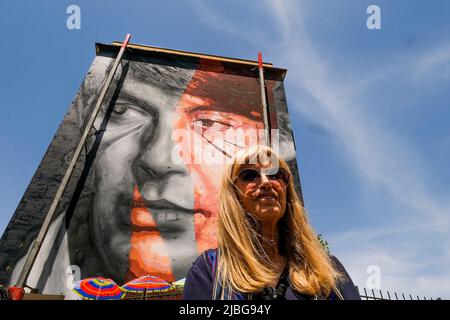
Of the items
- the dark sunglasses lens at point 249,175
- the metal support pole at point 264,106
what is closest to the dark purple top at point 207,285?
the dark sunglasses lens at point 249,175

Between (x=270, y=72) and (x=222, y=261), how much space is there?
964cm

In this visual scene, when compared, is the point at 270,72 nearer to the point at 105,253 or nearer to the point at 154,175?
the point at 154,175

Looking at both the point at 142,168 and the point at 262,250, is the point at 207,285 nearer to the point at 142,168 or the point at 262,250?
the point at 262,250

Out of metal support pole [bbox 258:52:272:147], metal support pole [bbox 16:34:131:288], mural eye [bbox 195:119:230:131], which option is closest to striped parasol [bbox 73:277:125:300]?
metal support pole [bbox 16:34:131:288]

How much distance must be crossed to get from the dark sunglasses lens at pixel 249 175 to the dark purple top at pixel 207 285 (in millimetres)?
474

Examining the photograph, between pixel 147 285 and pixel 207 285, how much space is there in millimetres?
4721

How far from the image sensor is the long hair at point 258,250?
150 centimetres

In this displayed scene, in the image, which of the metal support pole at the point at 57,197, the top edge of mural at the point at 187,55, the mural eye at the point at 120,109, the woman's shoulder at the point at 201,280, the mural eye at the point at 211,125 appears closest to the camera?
the woman's shoulder at the point at 201,280

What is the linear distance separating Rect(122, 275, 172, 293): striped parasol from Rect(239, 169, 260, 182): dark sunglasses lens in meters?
4.63

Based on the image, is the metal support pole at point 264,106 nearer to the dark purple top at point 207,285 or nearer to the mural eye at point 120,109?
the mural eye at point 120,109

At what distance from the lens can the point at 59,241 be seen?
5875mm

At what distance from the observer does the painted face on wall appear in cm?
620

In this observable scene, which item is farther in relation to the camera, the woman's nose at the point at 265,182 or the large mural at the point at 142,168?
the large mural at the point at 142,168

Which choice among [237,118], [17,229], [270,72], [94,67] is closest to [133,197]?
[17,229]
